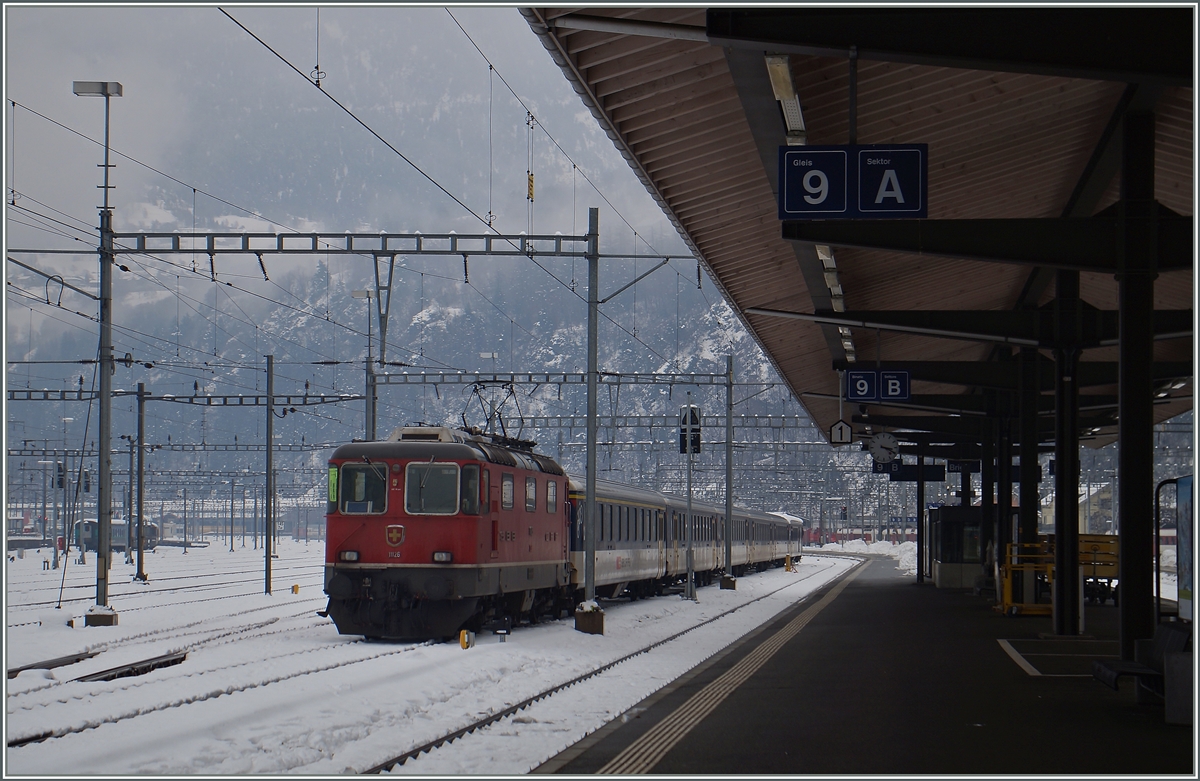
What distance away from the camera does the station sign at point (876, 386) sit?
23.4m

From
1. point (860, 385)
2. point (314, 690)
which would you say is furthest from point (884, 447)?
point (314, 690)

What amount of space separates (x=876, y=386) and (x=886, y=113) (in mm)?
11486

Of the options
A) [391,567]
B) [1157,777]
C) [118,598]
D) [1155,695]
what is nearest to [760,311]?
[391,567]

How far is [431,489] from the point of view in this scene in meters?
19.2

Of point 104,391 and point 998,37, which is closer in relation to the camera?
point 998,37

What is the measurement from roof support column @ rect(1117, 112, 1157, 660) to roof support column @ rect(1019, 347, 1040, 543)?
426 inches

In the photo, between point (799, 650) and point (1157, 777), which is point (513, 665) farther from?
point (1157, 777)

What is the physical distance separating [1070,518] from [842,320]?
4446 mm

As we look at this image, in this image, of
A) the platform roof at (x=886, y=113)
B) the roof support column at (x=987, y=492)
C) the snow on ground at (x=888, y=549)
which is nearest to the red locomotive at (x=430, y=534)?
the platform roof at (x=886, y=113)

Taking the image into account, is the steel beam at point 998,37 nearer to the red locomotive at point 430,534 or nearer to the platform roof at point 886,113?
the platform roof at point 886,113

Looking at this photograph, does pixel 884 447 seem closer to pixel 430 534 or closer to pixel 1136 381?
pixel 430 534

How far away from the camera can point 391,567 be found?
1878 cm

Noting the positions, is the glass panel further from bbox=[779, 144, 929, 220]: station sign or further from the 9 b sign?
bbox=[779, 144, 929, 220]: station sign

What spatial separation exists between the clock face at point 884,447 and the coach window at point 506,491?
18.2 meters
